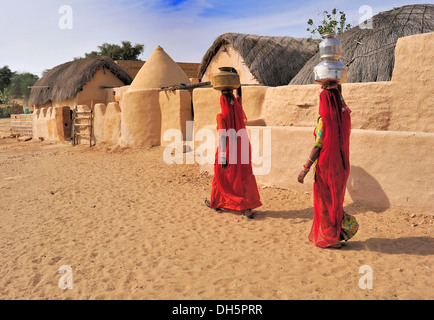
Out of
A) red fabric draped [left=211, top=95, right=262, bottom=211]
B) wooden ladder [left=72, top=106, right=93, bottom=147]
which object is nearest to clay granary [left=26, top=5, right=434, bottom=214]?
wooden ladder [left=72, top=106, right=93, bottom=147]

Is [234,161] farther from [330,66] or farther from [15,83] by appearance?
[15,83]

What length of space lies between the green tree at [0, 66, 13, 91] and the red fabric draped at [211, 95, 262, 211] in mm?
38140

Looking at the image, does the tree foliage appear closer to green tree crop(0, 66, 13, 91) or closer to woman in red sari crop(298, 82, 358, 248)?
green tree crop(0, 66, 13, 91)

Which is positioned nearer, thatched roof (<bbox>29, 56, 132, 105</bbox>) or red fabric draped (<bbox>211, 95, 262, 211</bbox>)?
red fabric draped (<bbox>211, 95, 262, 211</bbox>)

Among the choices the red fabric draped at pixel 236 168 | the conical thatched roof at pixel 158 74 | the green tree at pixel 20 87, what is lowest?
the red fabric draped at pixel 236 168

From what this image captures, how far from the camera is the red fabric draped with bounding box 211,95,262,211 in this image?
444 cm

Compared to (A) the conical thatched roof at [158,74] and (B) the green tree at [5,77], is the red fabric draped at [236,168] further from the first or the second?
(B) the green tree at [5,77]

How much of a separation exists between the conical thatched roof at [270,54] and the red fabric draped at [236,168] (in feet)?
24.5

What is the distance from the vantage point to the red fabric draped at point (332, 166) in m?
3.24

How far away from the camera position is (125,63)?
2086cm

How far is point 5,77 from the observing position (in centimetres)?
3572

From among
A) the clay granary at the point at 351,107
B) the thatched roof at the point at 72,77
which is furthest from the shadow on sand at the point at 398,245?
the thatched roof at the point at 72,77

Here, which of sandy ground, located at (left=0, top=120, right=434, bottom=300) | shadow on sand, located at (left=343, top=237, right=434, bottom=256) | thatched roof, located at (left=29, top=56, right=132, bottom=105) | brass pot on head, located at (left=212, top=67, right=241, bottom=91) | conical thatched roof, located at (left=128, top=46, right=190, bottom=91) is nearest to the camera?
sandy ground, located at (left=0, top=120, right=434, bottom=300)
